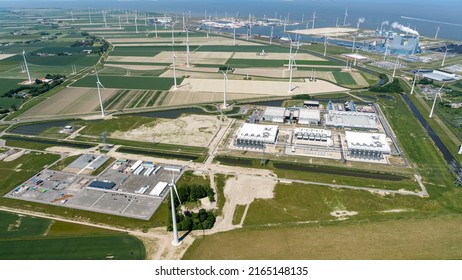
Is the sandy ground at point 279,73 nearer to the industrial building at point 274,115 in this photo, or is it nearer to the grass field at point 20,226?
the industrial building at point 274,115

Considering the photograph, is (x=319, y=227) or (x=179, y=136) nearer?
(x=319, y=227)

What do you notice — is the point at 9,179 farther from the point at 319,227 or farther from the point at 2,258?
the point at 319,227

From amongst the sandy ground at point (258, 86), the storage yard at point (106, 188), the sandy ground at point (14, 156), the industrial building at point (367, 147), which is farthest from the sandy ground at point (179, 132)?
the industrial building at point (367, 147)

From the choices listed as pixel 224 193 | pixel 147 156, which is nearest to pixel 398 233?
pixel 224 193

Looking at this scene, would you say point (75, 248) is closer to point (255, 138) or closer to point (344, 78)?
point (255, 138)

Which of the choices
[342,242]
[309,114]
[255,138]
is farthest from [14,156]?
[309,114]

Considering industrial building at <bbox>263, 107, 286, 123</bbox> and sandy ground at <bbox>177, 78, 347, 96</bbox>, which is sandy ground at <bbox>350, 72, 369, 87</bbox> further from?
industrial building at <bbox>263, 107, 286, 123</bbox>

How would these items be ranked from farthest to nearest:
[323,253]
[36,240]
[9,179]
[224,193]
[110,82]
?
[110,82] < [9,179] < [224,193] < [36,240] < [323,253]
